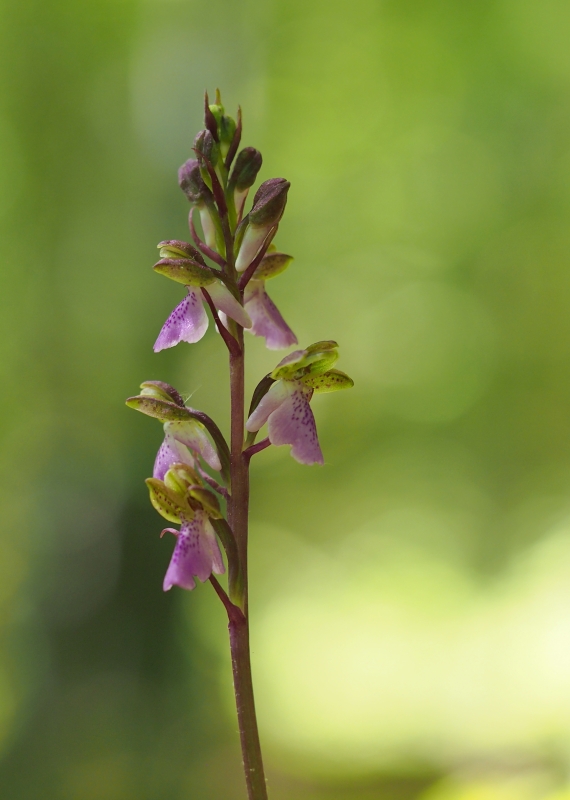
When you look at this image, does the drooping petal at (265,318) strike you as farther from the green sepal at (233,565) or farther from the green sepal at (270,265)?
the green sepal at (233,565)

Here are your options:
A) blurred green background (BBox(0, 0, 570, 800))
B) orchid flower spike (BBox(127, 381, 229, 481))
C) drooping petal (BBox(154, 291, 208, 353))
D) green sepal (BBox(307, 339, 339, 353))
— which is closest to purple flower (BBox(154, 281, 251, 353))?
drooping petal (BBox(154, 291, 208, 353))

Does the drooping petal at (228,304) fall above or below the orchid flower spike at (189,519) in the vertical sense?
above

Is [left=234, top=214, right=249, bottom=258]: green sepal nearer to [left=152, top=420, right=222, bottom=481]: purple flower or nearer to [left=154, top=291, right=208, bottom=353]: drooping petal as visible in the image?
[left=154, top=291, right=208, bottom=353]: drooping petal

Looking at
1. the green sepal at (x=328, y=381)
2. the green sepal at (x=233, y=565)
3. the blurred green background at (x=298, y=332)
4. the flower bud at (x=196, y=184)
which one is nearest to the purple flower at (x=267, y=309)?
the green sepal at (x=328, y=381)

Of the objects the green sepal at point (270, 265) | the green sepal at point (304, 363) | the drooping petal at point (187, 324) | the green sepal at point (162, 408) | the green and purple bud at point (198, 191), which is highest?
the green and purple bud at point (198, 191)

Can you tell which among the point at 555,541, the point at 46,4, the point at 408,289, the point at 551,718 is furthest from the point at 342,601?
the point at 46,4

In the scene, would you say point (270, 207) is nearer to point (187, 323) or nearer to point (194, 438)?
point (187, 323)
